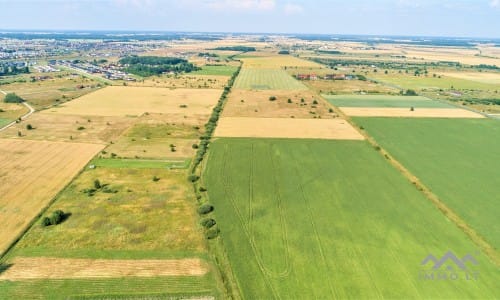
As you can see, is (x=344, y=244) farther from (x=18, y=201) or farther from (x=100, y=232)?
(x=18, y=201)

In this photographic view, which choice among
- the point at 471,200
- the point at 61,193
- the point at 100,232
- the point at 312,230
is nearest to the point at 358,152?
the point at 471,200

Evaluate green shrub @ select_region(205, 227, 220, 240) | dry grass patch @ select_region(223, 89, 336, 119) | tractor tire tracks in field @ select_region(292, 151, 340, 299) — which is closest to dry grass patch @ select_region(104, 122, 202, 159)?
dry grass patch @ select_region(223, 89, 336, 119)

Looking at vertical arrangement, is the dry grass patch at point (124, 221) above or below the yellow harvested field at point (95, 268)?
above

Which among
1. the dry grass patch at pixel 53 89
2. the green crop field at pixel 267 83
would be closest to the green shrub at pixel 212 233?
the dry grass patch at pixel 53 89

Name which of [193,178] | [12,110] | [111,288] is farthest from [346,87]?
[111,288]

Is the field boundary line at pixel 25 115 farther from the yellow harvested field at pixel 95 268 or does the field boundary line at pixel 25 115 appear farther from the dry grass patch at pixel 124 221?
the yellow harvested field at pixel 95 268

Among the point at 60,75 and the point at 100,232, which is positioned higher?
the point at 60,75

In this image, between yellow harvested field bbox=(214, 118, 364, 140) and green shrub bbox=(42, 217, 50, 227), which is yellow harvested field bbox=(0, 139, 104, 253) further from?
yellow harvested field bbox=(214, 118, 364, 140)
